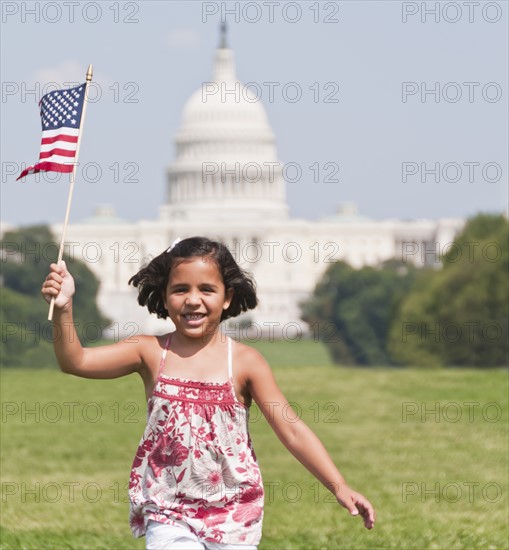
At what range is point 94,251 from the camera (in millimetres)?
144000

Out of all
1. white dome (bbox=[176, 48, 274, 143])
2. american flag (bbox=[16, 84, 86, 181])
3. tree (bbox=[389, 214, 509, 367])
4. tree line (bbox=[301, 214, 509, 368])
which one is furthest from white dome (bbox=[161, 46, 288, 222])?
american flag (bbox=[16, 84, 86, 181])

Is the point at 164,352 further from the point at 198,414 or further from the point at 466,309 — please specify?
the point at 466,309

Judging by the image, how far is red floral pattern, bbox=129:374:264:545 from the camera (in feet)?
18.7

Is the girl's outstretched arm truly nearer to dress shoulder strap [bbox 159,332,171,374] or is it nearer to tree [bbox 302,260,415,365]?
dress shoulder strap [bbox 159,332,171,374]

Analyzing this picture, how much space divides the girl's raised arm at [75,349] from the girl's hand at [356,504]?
77 centimetres

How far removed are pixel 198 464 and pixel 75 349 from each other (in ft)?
1.72

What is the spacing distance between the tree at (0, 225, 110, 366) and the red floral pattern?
46.4 m

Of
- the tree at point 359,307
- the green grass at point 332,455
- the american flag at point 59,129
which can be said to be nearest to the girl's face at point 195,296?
the american flag at point 59,129

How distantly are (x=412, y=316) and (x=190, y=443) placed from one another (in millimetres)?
55514

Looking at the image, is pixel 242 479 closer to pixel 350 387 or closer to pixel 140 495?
pixel 140 495

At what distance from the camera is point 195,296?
5.80m

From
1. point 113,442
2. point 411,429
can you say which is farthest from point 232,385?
point 411,429

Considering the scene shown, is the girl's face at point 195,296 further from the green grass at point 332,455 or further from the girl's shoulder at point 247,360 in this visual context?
the green grass at point 332,455

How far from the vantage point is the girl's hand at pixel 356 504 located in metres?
5.59
